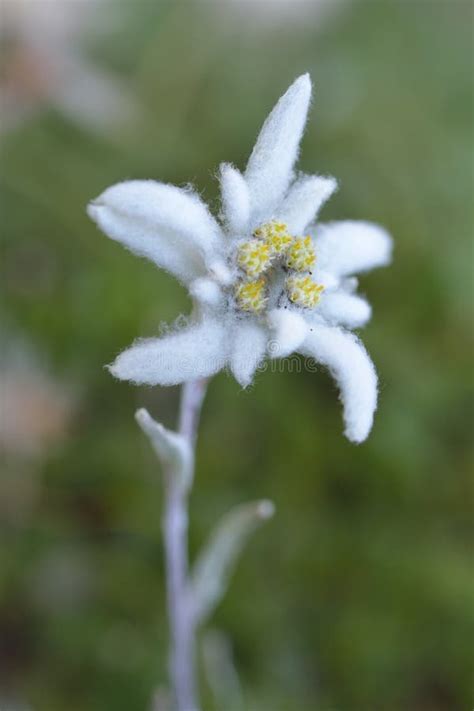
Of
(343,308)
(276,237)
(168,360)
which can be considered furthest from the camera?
(343,308)

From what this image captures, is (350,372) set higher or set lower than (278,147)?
lower

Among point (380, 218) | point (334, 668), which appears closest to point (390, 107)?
point (380, 218)

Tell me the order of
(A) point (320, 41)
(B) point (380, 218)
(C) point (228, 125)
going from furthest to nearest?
1. (A) point (320, 41)
2. (C) point (228, 125)
3. (B) point (380, 218)

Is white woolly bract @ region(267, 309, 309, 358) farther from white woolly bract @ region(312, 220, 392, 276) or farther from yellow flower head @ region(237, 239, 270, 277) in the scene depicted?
white woolly bract @ region(312, 220, 392, 276)

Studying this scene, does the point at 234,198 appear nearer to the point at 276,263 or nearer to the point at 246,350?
the point at 276,263

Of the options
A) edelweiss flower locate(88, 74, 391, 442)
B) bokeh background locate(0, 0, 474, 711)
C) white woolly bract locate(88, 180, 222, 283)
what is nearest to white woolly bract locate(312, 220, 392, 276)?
edelweiss flower locate(88, 74, 391, 442)

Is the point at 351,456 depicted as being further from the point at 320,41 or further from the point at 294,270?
the point at 320,41

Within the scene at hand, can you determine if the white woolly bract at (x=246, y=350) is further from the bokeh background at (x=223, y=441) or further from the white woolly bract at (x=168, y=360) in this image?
the bokeh background at (x=223, y=441)

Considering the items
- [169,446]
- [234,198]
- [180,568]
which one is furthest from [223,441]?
[234,198]
